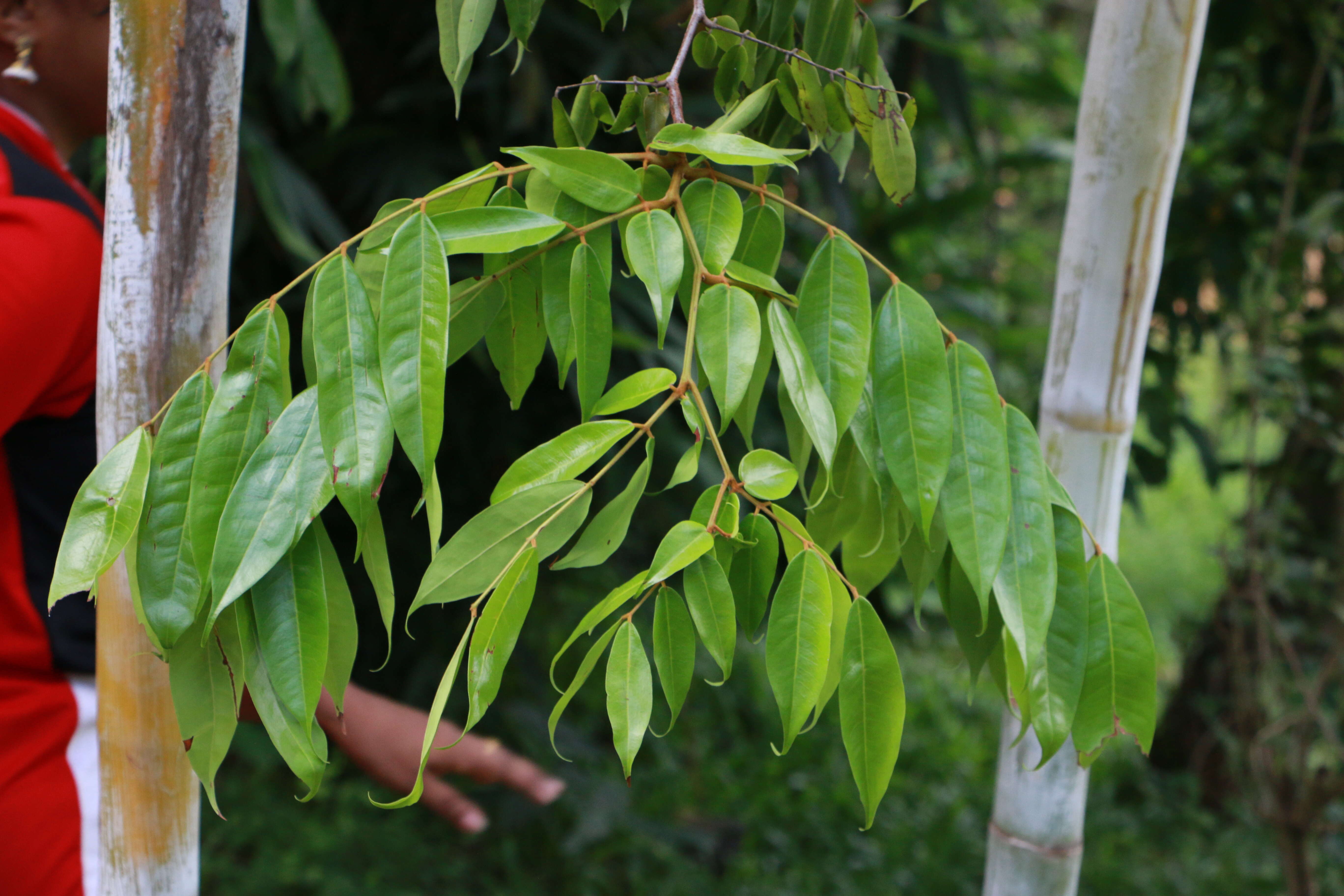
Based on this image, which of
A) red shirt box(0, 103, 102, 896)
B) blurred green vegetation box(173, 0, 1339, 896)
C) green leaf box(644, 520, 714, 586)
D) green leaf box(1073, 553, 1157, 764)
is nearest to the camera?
green leaf box(644, 520, 714, 586)

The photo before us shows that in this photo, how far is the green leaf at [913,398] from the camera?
1.25 ft

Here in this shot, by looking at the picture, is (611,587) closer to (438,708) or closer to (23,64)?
(23,64)

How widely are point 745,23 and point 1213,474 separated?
134 centimetres

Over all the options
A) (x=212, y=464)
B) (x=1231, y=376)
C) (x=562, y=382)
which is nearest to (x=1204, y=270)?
(x=1231, y=376)

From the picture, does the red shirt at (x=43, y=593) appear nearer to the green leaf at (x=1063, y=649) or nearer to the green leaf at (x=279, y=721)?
the green leaf at (x=279, y=721)

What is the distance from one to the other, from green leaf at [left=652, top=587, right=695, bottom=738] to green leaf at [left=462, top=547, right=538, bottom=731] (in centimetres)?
5

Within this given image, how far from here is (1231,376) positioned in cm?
181

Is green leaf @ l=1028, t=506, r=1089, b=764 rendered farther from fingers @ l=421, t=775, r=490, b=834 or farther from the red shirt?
the red shirt

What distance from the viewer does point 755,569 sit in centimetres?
39

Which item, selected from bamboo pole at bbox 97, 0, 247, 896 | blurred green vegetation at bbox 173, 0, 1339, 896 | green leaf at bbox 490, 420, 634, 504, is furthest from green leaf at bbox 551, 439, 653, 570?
blurred green vegetation at bbox 173, 0, 1339, 896

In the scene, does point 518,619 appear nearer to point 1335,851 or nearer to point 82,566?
point 82,566

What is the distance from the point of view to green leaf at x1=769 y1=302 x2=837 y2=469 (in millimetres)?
359

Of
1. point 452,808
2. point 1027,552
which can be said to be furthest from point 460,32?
Result: point 452,808

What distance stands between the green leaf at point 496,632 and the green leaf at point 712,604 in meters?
0.06
